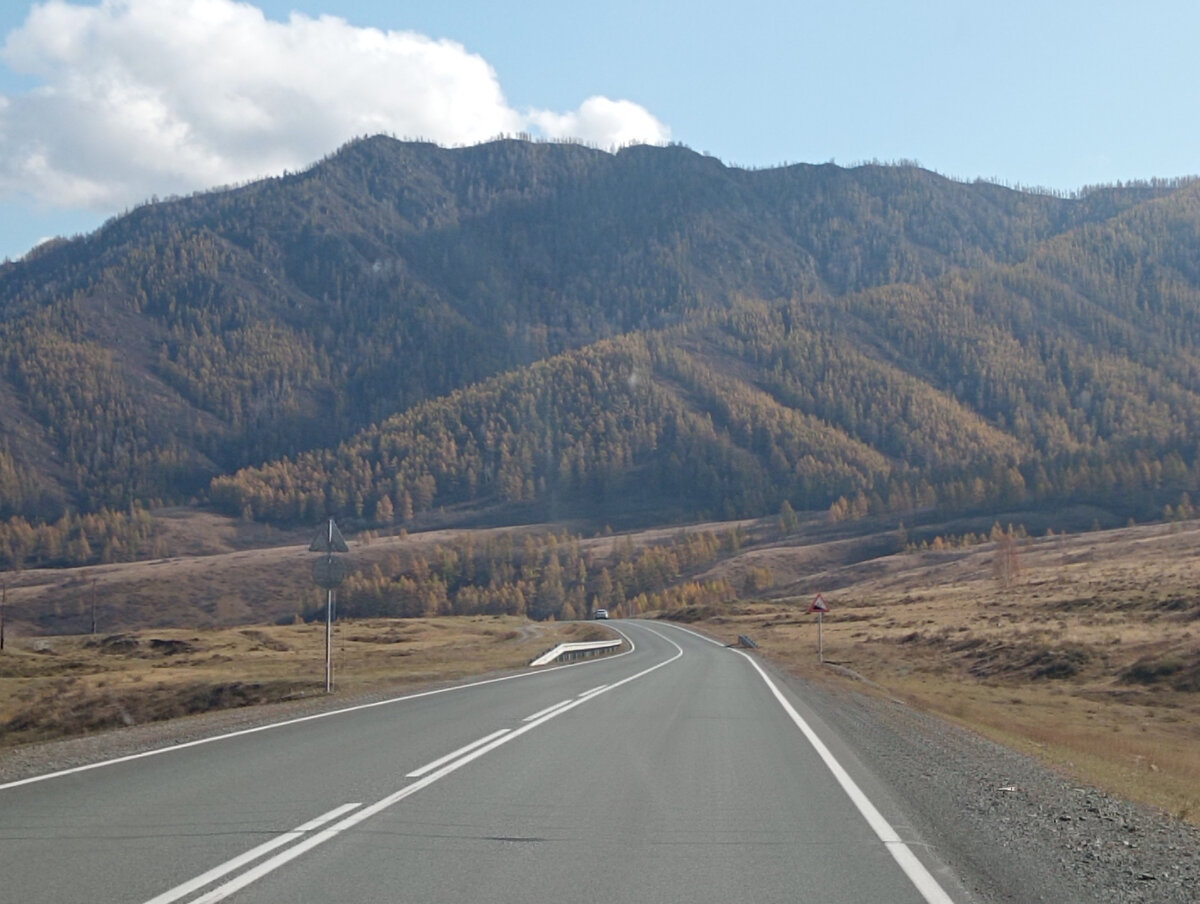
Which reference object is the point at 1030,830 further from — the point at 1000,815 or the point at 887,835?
the point at 887,835

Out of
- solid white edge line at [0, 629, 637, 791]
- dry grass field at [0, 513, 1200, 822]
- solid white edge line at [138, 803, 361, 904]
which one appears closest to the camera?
solid white edge line at [138, 803, 361, 904]

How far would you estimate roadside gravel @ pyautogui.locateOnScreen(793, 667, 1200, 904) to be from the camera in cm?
790

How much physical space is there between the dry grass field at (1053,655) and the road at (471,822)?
5.02 m

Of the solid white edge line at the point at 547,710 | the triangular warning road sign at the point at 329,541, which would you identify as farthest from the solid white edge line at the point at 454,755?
the triangular warning road sign at the point at 329,541

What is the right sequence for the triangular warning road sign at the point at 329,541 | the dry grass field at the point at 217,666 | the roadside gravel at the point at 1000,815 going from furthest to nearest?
the dry grass field at the point at 217,666 < the triangular warning road sign at the point at 329,541 < the roadside gravel at the point at 1000,815

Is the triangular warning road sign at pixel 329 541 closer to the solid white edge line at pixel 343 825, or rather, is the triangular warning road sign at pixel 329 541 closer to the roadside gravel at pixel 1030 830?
the solid white edge line at pixel 343 825

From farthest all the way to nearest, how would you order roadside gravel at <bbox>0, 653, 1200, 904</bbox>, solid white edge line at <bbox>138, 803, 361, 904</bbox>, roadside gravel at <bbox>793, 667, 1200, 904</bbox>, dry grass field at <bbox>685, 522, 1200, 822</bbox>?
dry grass field at <bbox>685, 522, 1200, 822</bbox> → roadside gravel at <bbox>0, 653, 1200, 904</bbox> → roadside gravel at <bbox>793, 667, 1200, 904</bbox> → solid white edge line at <bbox>138, 803, 361, 904</bbox>

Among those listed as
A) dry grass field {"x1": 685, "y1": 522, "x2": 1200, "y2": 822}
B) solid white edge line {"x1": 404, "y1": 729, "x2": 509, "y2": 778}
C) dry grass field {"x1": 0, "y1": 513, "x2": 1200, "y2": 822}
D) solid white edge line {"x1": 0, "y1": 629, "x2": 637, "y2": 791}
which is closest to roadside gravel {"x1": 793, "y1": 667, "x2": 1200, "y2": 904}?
dry grass field {"x1": 0, "y1": 513, "x2": 1200, "y2": 822}

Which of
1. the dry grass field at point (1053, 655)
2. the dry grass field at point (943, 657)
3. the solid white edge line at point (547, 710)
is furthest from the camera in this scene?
the dry grass field at point (943, 657)

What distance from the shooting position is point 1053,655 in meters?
42.4

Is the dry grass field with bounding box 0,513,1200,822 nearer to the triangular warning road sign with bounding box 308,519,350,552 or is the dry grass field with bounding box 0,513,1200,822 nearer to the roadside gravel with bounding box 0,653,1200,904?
the roadside gravel with bounding box 0,653,1200,904

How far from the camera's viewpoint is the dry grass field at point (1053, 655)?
23.0 meters

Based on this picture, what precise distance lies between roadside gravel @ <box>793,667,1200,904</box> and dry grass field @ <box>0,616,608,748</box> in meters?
16.5

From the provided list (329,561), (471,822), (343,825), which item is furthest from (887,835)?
(329,561)
